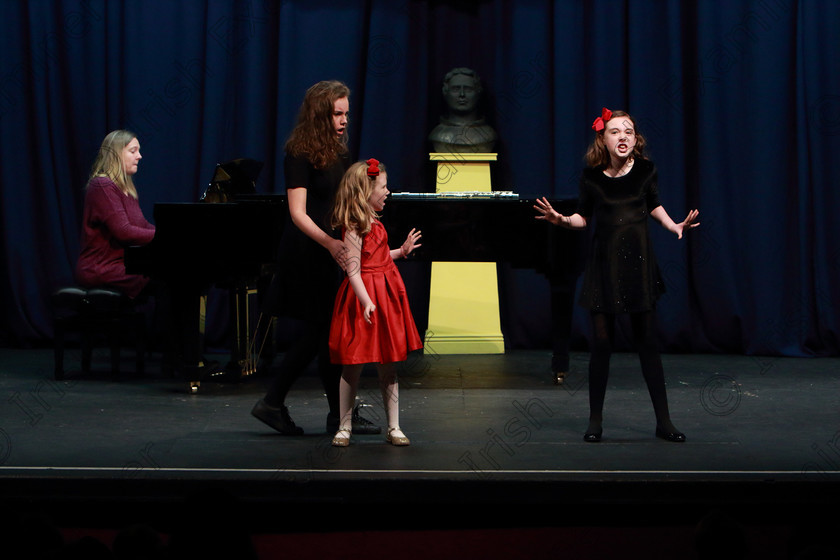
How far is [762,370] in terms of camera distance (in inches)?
236

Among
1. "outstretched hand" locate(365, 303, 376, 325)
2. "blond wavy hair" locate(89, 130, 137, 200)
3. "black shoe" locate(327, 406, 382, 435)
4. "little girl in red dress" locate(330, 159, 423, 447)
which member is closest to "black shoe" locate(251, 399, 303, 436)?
"black shoe" locate(327, 406, 382, 435)

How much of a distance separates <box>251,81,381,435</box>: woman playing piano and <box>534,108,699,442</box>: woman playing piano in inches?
31.8

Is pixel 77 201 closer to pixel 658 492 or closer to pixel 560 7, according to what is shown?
pixel 560 7

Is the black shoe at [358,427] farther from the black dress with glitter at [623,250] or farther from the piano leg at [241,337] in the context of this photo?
the piano leg at [241,337]

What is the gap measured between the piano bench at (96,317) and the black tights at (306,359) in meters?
1.94

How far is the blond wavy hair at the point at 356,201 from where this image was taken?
12.3 ft

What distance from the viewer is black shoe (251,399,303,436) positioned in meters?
4.04

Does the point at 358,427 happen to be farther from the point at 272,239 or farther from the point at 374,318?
the point at 272,239

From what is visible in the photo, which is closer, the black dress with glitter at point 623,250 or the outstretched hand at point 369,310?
the outstretched hand at point 369,310

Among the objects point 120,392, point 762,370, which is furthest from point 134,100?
point 762,370

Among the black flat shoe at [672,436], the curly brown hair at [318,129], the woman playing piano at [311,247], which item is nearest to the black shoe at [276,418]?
the woman playing piano at [311,247]

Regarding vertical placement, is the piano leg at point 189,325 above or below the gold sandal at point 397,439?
above

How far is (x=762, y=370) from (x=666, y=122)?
5.74ft

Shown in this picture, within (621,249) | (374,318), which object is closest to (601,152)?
(621,249)
